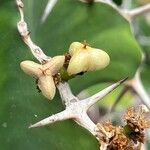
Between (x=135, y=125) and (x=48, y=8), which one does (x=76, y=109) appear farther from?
(x=48, y=8)

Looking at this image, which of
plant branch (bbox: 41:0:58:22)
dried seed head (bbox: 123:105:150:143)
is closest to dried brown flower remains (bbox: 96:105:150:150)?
dried seed head (bbox: 123:105:150:143)

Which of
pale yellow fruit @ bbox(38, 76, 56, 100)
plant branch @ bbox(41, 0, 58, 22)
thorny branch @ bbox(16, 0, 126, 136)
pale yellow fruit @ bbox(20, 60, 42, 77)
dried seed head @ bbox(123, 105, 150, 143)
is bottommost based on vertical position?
dried seed head @ bbox(123, 105, 150, 143)

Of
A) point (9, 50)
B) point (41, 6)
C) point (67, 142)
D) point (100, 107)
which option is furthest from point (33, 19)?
point (100, 107)

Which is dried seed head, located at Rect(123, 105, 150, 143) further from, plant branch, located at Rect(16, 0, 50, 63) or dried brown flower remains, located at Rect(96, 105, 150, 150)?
plant branch, located at Rect(16, 0, 50, 63)

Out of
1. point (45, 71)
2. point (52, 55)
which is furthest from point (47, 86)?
point (52, 55)

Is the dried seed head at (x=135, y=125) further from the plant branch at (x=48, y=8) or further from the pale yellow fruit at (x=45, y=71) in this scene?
the plant branch at (x=48, y=8)
